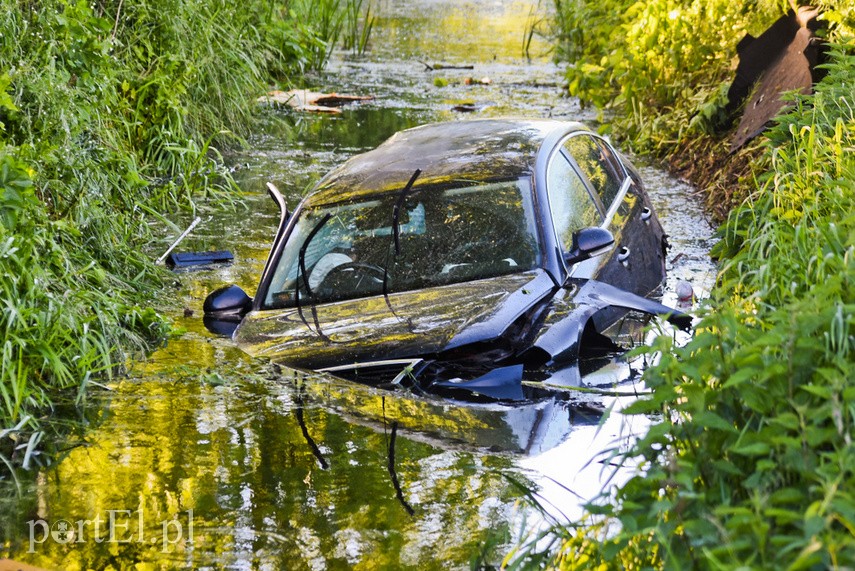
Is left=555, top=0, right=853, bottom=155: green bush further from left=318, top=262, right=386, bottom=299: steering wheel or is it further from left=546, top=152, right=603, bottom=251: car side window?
left=318, top=262, right=386, bottom=299: steering wheel

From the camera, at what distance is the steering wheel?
21.2 ft


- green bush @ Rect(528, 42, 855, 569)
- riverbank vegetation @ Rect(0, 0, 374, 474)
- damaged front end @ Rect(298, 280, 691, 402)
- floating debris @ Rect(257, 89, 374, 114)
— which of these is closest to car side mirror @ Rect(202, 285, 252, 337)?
riverbank vegetation @ Rect(0, 0, 374, 474)

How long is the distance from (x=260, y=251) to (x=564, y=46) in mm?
10972

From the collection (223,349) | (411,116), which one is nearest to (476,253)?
(223,349)

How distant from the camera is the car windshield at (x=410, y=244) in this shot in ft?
21.1

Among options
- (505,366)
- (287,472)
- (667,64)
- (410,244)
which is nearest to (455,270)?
(410,244)

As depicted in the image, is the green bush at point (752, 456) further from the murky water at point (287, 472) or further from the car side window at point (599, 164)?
the car side window at point (599, 164)

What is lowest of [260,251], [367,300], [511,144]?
[260,251]

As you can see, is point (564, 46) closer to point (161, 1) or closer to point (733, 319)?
point (161, 1)

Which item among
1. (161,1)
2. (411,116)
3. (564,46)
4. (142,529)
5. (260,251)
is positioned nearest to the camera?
(142,529)

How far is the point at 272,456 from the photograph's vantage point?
212 inches

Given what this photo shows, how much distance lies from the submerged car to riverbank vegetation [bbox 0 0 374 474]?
34.4 inches

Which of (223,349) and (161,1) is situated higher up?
(161,1)

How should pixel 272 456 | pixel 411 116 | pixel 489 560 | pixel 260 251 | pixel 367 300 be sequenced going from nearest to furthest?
pixel 489 560 < pixel 272 456 < pixel 367 300 < pixel 260 251 < pixel 411 116
